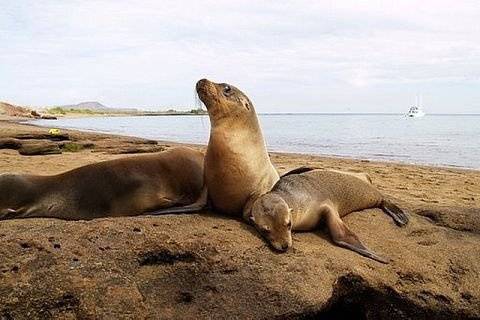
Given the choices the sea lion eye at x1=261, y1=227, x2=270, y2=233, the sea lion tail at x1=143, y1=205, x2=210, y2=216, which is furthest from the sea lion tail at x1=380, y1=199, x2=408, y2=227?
the sea lion tail at x1=143, y1=205, x2=210, y2=216

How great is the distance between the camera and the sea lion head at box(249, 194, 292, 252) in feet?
12.8

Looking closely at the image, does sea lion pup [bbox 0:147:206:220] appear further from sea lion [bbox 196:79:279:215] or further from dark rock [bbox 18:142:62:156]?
dark rock [bbox 18:142:62:156]

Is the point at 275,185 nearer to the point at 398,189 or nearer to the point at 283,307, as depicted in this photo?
the point at 283,307

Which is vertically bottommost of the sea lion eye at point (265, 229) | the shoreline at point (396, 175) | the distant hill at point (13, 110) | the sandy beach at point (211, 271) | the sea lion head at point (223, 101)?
the distant hill at point (13, 110)

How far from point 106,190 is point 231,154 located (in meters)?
1.07

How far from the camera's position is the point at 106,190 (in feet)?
15.2

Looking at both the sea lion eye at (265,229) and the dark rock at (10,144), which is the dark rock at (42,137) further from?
the sea lion eye at (265,229)

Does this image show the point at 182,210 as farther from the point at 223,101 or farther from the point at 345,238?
the point at 345,238

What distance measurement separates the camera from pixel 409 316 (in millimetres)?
3678

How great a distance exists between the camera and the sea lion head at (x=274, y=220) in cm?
391

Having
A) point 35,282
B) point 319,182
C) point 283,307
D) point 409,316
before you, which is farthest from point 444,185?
point 35,282

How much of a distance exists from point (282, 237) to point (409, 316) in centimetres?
95

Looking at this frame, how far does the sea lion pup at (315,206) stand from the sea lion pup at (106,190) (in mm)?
664

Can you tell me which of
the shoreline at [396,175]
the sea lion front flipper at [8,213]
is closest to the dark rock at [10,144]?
the shoreline at [396,175]
